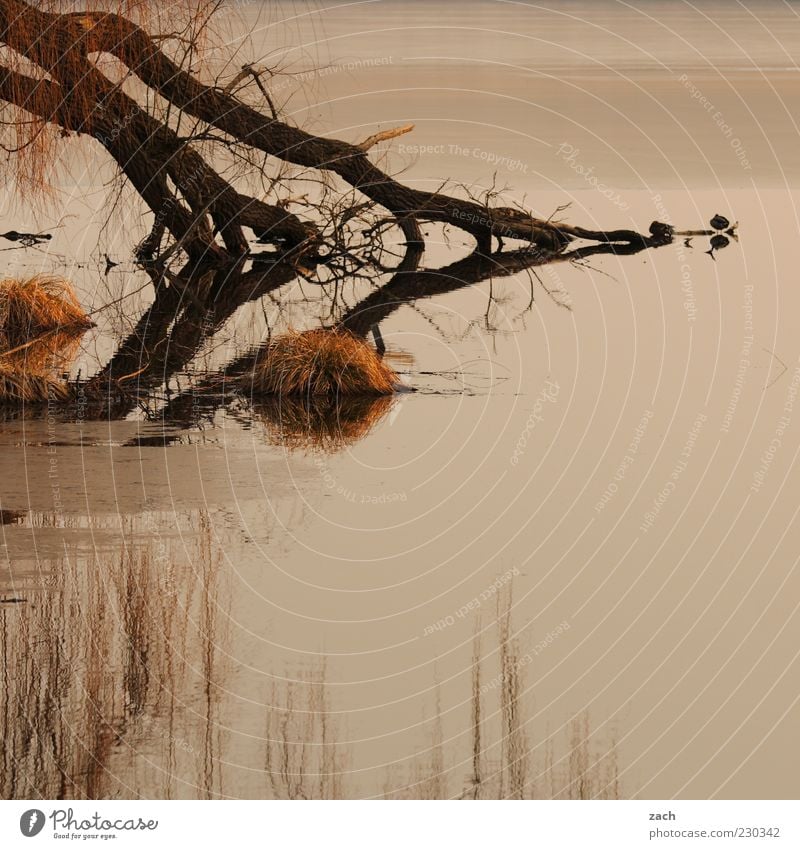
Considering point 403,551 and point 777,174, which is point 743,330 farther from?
point 777,174

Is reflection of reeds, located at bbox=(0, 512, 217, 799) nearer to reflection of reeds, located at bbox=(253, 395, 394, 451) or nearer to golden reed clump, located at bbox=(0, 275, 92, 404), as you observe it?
reflection of reeds, located at bbox=(253, 395, 394, 451)

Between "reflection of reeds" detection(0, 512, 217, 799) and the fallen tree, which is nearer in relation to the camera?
"reflection of reeds" detection(0, 512, 217, 799)

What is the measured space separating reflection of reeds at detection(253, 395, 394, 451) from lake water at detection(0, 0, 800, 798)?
0.09 metres

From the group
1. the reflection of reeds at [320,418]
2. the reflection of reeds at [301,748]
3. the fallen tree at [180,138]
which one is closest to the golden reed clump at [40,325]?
the fallen tree at [180,138]

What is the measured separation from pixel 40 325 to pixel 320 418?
17.6ft

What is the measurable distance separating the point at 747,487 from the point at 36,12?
9.70 meters

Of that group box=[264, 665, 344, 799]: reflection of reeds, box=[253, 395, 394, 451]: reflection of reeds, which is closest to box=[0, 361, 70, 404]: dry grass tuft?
box=[253, 395, 394, 451]: reflection of reeds

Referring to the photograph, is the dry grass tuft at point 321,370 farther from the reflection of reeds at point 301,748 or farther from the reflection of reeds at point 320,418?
the reflection of reeds at point 301,748

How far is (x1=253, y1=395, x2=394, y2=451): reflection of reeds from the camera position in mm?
14953

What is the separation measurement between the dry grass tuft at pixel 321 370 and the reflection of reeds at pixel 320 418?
12 cm

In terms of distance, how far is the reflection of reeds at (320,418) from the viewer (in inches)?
589

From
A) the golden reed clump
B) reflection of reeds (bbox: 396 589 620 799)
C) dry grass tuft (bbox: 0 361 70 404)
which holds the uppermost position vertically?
the golden reed clump

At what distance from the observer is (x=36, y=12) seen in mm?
19625
